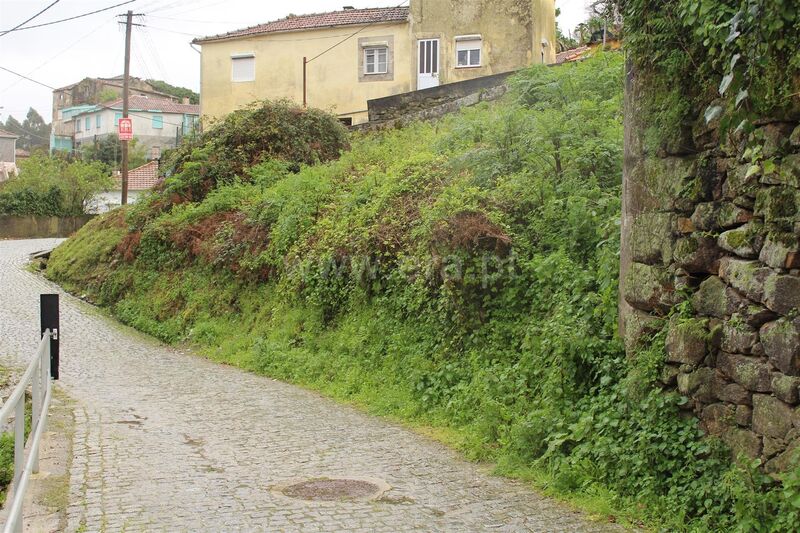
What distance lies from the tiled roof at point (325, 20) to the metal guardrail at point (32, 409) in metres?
25.6

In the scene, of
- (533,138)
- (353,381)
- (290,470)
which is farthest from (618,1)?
(353,381)

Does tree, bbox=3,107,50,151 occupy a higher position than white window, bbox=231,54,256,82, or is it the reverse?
tree, bbox=3,107,50,151

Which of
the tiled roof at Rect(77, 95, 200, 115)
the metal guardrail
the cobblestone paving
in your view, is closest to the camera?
the metal guardrail

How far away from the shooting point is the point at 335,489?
7387 mm

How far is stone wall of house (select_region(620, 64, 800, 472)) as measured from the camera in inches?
230

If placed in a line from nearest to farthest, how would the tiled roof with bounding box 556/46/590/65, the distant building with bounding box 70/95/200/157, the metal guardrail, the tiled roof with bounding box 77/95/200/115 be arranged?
the metal guardrail → the tiled roof with bounding box 556/46/590/65 → the distant building with bounding box 70/95/200/157 → the tiled roof with bounding box 77/95/200/115

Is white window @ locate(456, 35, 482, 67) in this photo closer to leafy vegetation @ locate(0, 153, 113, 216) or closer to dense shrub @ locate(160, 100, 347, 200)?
dense shrub @ locate(160, 100, 347, 200)

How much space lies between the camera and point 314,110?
21.7m

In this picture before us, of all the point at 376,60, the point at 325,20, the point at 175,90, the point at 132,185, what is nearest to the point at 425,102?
the point at 376,60

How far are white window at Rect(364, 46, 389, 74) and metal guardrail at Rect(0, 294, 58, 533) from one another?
2530 centimetres

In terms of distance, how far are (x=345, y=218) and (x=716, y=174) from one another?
26.7ft

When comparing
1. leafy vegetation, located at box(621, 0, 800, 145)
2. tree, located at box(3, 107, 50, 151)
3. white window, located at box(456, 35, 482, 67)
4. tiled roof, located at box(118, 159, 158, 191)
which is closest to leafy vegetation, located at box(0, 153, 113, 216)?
tiled roof, located at box(118, 159, 158, 191)

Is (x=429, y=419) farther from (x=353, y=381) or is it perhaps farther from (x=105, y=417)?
(x=105, y=417)

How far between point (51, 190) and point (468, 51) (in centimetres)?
2125
